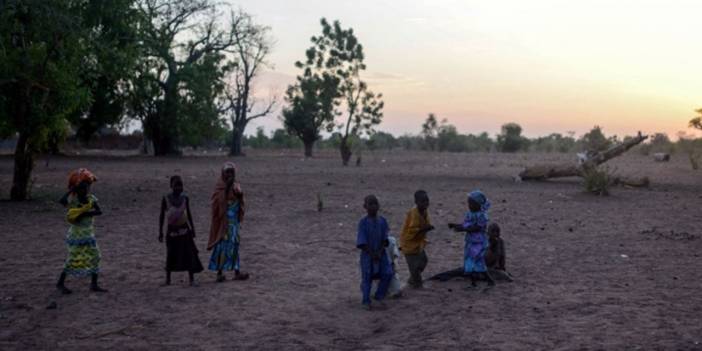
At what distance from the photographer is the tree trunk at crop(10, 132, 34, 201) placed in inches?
670

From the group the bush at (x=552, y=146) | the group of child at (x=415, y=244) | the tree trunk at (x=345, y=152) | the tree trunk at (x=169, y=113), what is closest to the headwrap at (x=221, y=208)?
the group of child at (x=415, y=244)

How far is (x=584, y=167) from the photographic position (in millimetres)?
22812

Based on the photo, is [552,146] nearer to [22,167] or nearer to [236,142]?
[236,142]

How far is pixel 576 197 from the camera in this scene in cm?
2000

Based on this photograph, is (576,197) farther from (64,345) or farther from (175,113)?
(175,113)

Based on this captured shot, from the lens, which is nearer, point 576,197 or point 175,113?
point 576,197

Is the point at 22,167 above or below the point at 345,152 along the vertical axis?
below

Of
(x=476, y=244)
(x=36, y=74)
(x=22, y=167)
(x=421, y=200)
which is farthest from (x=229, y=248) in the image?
(x=22, y=167)

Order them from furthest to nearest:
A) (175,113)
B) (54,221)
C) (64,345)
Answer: (175,113) < (54,221) < (64,345)

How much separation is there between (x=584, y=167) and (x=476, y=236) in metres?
15.6

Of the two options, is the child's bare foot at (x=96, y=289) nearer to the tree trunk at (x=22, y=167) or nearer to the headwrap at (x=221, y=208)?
the headwrap at (x=221, y=208)

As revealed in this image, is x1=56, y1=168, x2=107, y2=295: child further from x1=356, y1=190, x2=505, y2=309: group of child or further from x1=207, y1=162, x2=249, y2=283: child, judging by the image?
x1=356, y1=190, x2=505, y2=309: group of child

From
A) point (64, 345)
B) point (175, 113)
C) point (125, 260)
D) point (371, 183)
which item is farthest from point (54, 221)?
point (175, 113)

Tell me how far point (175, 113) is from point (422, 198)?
38.9 metres
